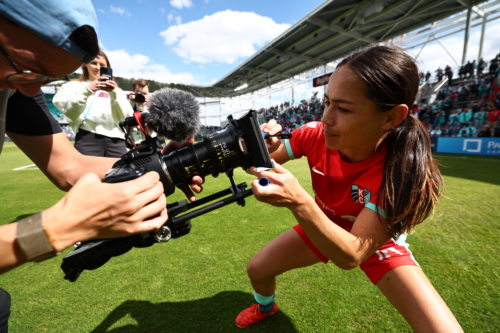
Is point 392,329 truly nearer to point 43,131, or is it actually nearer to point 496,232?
point 496,232

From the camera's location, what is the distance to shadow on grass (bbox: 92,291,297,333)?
193 centimetres

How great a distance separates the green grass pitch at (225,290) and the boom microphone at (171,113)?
1.62 metres

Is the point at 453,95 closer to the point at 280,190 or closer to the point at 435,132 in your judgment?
the point at 435,132

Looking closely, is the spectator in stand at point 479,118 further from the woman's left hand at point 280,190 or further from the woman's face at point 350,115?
the woman's left hand at point 280,190

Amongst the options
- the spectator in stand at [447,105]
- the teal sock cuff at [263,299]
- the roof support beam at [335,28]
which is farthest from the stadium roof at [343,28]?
the teal sock cuff at [263,299]

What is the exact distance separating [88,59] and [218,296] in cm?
216

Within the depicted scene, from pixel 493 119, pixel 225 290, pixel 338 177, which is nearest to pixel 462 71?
pixel 493 119

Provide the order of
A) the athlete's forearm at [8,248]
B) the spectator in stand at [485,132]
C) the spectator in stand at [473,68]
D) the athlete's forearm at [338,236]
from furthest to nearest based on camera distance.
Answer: the spectator in stand at [473,68] → the spectator in stand at [485,132] → the athlete's forearm at [338,236] → the athlete's forearm at [8,248]

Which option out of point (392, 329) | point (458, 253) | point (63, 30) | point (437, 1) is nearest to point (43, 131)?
point (63, 30)

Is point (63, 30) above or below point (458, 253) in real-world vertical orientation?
above

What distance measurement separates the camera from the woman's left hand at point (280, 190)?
1042 millimetres

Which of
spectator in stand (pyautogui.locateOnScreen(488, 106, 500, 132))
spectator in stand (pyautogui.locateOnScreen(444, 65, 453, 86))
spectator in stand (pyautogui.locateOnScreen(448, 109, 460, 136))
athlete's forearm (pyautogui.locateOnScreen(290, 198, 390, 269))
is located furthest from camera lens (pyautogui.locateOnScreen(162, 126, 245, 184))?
spectator in stand (pyautogui.locateOnScreen(444, 65, 453, 86))

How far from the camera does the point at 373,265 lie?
5.70ft

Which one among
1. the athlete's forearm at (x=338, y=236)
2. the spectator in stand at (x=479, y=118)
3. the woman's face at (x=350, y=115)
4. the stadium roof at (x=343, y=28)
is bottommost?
the spectator in stand at (x=479, y=118)
